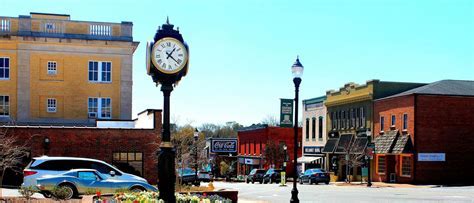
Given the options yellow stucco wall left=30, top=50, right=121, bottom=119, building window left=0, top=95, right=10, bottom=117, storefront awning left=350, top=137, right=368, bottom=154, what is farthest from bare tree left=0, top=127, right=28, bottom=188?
storefront awning left=350, top=137, right=368, bottom=154

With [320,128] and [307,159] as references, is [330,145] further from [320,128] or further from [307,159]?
[307,159]

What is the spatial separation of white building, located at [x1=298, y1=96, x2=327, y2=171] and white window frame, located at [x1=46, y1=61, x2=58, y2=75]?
96.3 ft

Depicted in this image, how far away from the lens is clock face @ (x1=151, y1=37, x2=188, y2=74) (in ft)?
40.1

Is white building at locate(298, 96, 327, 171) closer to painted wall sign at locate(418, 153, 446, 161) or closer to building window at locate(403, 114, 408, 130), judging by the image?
building window at locate(403, 114, 408, 130)

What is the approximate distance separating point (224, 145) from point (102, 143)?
2314 inches

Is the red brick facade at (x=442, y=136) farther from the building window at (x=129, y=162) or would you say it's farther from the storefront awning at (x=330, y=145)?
the building window at (x=129, y=162)

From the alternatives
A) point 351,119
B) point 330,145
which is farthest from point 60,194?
point 330,145

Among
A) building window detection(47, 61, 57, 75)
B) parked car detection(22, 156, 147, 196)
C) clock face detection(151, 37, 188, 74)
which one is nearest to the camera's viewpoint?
clock face detection(151, 37, 188, 74)

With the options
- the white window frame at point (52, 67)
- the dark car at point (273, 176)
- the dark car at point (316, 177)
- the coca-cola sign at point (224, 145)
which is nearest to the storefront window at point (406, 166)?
the dark car at point (316, 177)

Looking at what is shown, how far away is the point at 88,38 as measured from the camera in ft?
161

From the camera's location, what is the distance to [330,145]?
211 ft

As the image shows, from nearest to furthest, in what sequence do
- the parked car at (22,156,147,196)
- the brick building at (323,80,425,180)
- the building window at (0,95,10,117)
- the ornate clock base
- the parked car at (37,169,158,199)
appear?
the ornate clock base → the parked car at (37,169,158,199) → the parked car at (22,156,147,196) → the building window at (0,95,10,117) → the brick building at (323,80,425,180)

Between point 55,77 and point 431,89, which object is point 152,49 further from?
point 431,89

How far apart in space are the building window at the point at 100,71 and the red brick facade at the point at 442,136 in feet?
74.3
